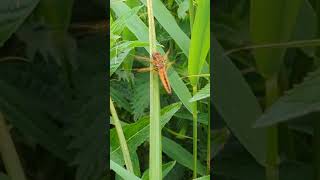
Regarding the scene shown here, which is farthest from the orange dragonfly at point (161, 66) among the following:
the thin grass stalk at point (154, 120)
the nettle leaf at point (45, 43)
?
the nettle leaf at point (45, 43)

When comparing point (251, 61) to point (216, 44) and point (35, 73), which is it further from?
point (35, 73)

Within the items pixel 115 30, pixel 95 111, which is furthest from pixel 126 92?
pixel 95 111

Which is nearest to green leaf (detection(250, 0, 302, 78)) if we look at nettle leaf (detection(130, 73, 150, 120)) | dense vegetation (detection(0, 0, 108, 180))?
dense vegetation (detection(0, 0, 108, 180))

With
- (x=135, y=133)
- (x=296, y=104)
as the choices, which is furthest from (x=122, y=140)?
(x=296, y=104)

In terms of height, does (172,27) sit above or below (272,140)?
above

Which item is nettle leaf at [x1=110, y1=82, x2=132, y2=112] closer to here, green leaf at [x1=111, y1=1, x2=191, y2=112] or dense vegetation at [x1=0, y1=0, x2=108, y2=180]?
green leaf at [x1=111, y1=1, x2=191, y2=112]

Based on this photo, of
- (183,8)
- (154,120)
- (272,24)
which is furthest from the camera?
(183,8)

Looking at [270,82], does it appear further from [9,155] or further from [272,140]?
[9,155]
